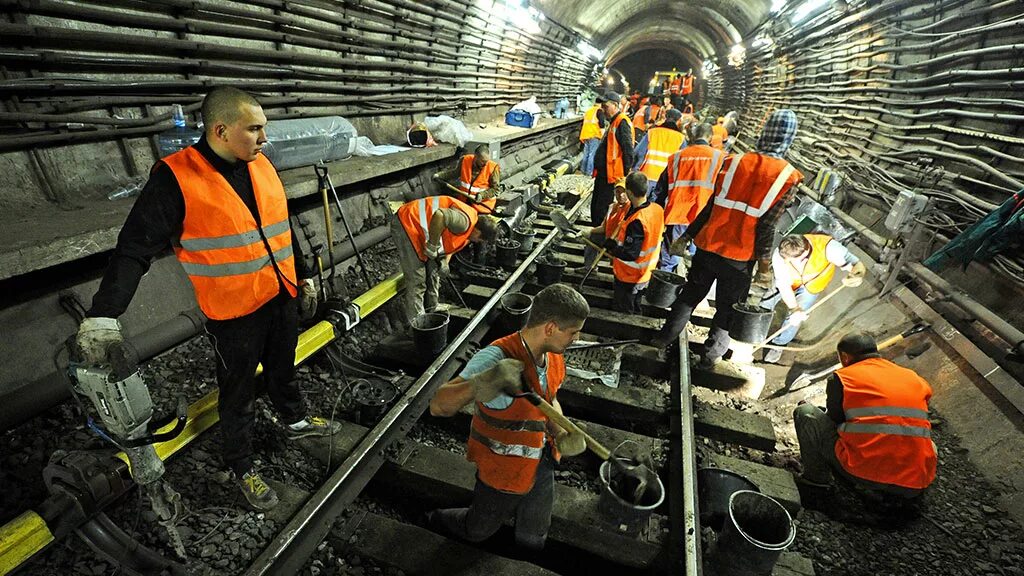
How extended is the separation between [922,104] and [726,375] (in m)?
6.52

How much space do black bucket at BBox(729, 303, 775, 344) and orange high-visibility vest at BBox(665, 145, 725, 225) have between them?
114 centimetres

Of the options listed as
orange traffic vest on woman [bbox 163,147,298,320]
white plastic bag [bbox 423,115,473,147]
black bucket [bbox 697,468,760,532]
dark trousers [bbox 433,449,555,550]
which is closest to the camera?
orange traffic vest on woman [bbox 163,147,298,320]

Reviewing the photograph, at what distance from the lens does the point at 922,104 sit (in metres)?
7.18

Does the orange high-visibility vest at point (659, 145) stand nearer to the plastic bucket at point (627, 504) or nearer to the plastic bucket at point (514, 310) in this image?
the plastic bucket at point (514, 310)

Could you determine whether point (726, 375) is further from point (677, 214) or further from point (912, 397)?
point (677, 214)

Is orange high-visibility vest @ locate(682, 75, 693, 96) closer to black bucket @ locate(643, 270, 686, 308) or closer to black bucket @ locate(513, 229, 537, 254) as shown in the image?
black bucket @ locate(513, 229, 537, 254)

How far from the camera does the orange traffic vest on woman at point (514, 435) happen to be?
2264 millimetres

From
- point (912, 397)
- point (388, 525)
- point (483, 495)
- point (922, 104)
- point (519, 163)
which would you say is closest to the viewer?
point (483, 495)

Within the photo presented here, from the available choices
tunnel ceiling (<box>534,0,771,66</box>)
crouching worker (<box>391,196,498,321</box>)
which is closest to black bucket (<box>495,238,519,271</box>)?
crouching worker (<box>391,196,498,321</box>)

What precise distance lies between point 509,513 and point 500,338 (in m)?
1.30

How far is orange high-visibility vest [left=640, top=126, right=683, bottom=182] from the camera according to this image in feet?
24.7

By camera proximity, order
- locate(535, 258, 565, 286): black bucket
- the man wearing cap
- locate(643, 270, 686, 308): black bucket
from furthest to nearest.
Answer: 1. the man wearing cap
2. locate(535, 258, 565, 286): black bucket
3. locate(643, 270, 686, 308): black bucket

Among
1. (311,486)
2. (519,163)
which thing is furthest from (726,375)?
(519,163)

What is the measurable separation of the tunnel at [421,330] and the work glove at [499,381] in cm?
5
